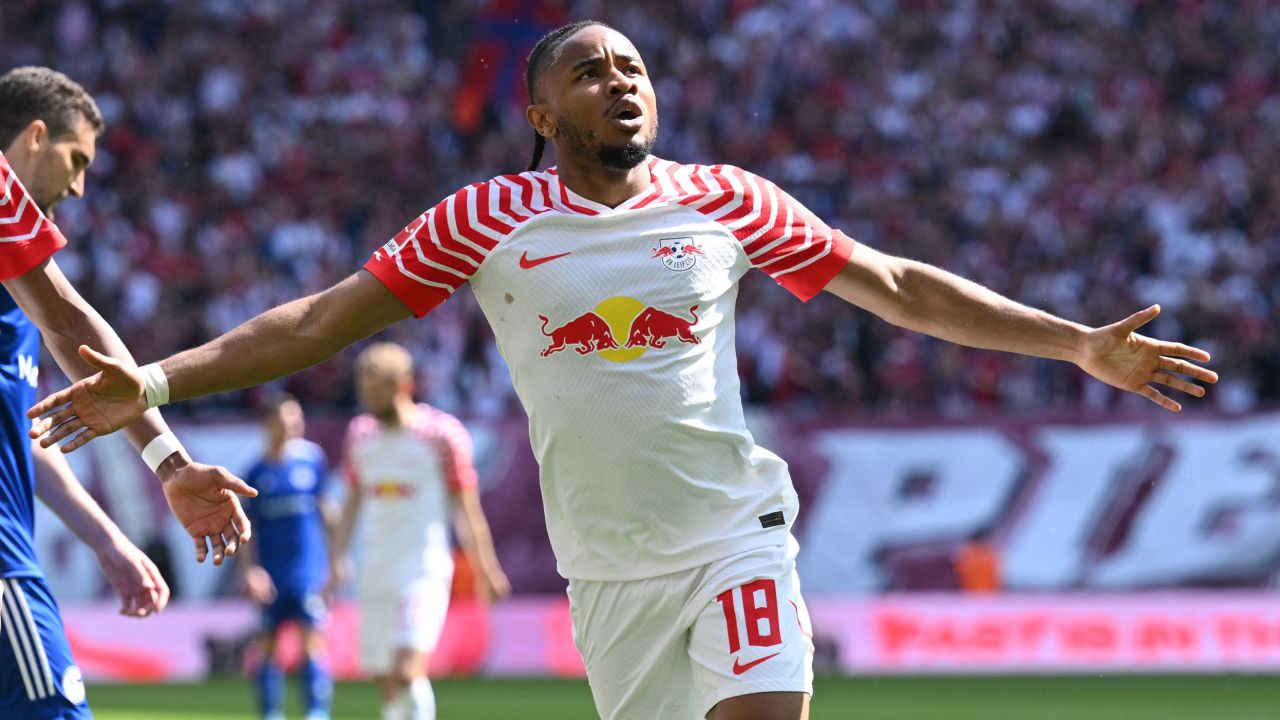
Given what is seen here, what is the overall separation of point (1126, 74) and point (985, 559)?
384 inches

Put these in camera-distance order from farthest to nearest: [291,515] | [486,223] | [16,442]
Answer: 1. [291,515]
2. [486,223]
3. [16,442]

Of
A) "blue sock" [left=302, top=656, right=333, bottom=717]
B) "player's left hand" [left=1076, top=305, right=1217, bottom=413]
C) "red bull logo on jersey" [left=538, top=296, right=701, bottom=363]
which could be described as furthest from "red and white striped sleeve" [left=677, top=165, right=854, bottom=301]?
"blue sock" [left=302, top=656, right=333, bottom=717]

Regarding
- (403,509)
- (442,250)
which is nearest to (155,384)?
(442,250)

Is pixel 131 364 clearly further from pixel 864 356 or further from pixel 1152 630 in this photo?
pixel 864 356

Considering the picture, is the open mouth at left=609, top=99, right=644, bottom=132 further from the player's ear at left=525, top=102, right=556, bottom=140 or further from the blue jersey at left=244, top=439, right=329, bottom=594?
the blue jersey at left=244, top=439, right=329, bottom=594

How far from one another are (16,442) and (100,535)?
509 mm

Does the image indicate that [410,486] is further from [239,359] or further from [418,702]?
[239,359]

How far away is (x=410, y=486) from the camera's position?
10.8 meters

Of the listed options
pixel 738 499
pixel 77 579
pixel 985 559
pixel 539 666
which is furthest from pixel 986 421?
pixel 738 499

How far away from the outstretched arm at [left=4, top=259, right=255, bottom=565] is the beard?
134cm

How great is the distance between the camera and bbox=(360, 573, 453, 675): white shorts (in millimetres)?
10117

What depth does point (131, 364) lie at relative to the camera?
14.6ft

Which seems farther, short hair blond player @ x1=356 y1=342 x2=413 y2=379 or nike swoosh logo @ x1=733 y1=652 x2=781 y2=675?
short hair blond player @ x1=356 y1=342 x2=413 y2=379

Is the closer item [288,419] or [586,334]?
[586,334]
